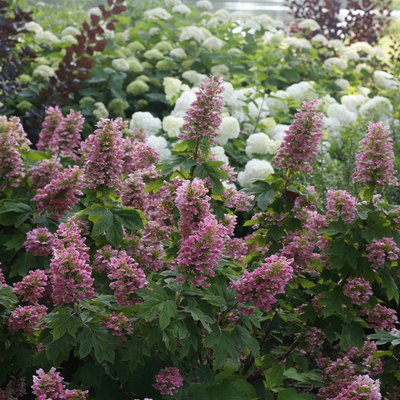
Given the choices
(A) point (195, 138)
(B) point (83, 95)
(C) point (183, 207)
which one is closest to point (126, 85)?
(B) point (83, 95)

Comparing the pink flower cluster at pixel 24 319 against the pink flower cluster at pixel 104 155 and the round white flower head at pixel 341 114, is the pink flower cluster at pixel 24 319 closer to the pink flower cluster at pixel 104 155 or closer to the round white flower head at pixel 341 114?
the pink flower cluster at pixel 104 155

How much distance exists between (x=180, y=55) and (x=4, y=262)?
150 inches

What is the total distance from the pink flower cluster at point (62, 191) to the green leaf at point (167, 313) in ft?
2.45

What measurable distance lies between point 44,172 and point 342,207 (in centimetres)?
152

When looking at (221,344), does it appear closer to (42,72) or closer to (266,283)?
(266,283)

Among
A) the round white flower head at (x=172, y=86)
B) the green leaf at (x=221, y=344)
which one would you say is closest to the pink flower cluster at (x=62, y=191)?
the green leaf at (x=221, y=344)

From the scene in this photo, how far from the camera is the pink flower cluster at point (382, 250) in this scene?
5.84 feet

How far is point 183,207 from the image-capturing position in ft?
5.15

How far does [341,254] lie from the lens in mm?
1839

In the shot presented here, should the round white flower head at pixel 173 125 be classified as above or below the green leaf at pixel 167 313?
below

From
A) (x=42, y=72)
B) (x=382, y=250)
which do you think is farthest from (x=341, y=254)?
(x=42, y=72)

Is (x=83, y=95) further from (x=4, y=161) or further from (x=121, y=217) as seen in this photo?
(x=121, y=217)

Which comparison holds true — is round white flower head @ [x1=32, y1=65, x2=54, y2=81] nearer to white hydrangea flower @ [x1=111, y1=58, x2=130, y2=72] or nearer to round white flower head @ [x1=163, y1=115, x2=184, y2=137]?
white hydrangea flower @ [x1=111, y1=58, x2=130, y2=72]

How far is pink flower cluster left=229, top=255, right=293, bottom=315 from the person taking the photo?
4.87 feet
